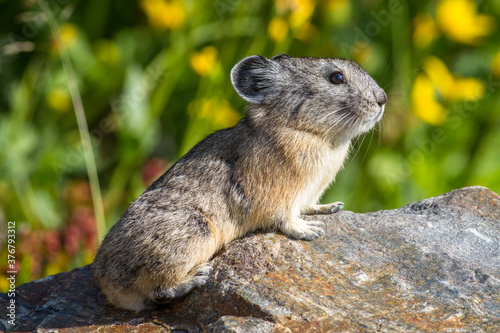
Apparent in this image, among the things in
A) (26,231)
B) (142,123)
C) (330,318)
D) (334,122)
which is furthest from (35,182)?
(330,318)

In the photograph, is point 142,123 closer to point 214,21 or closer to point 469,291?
point 214,21

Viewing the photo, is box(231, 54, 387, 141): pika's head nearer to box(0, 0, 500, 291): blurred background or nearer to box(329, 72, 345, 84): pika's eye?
box(329, 72, 345, 84): pika's eye

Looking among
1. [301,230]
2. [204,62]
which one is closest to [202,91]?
[204,62]

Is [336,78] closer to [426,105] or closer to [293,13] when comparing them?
[293,13]

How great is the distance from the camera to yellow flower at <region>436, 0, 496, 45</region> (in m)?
9.67

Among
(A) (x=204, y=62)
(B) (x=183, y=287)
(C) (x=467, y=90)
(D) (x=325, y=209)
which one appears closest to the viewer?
(B) (x=183, y=287)

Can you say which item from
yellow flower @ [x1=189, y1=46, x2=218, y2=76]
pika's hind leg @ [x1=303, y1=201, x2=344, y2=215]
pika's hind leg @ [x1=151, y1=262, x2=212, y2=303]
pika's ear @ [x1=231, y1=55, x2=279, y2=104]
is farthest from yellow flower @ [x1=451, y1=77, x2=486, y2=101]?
pika's hind leg @ [x1=151, y1=262, x2=212, y2=303]

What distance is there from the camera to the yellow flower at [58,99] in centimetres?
962

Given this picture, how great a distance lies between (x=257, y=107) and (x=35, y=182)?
427cm

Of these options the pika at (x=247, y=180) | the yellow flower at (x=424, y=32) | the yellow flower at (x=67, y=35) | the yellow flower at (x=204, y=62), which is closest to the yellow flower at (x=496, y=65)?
the yellow flower at (x=424, y=32)

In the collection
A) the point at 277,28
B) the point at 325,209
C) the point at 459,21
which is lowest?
the point at 325,209

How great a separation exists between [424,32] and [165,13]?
3706 millimetres

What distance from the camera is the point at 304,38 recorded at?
9.61 metres

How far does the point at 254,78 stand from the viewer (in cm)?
618
